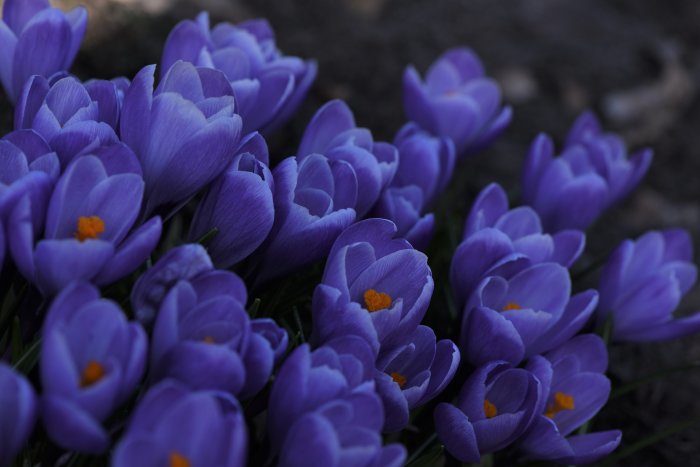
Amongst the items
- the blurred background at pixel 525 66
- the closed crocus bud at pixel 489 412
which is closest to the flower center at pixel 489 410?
the closed crocus bud at pixel 489 412

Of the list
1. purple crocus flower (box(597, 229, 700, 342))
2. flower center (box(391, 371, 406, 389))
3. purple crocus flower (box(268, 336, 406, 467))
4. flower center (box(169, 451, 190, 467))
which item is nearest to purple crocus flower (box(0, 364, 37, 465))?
flower center (box(169, 451, 190, 467))

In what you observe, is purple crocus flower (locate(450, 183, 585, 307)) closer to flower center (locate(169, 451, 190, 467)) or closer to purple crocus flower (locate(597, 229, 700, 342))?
purple crocus flower (locate(597, 229, 700, 342))

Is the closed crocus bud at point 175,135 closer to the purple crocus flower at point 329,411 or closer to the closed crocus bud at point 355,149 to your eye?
the closed crocus bud at point 355,149

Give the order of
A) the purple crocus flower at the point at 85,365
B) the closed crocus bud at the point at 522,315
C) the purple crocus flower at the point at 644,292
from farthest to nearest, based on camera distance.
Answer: the purple crocus flower at the point at 644,292
the closed crocus bud at the point at 522,315
the purple crocus flower at the point at 85,365

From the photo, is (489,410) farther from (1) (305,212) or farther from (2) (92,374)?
(2) (92,374)

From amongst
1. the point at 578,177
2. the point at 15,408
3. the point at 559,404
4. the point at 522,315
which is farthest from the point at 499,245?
the point at 15,408
